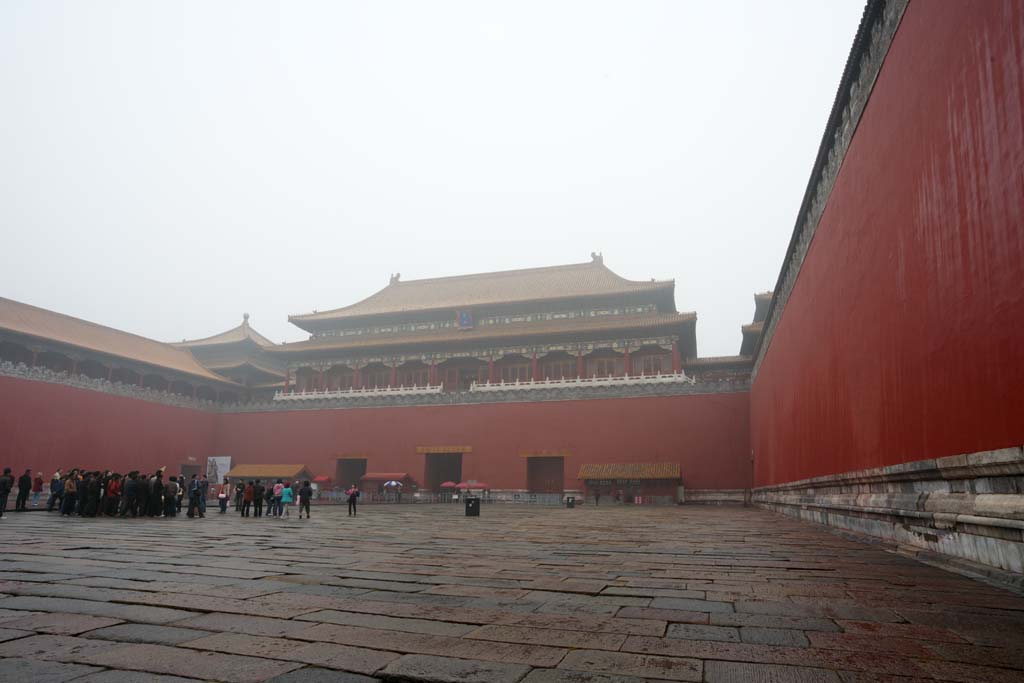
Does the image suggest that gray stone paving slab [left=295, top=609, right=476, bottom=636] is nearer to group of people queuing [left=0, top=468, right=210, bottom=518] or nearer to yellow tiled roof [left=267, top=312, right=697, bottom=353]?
group of people queuing [left=0, top=468, right=210, bottom=518]

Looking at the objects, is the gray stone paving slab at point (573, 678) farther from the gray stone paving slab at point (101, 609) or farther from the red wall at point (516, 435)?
the red wall at point (516, 435)

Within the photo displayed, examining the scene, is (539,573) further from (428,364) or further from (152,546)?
(428,364)

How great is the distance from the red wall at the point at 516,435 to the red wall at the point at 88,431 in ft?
7.65

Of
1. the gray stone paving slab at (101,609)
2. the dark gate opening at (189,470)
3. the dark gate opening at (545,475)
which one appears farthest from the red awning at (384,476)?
the gray stone paving slab at (101,609)

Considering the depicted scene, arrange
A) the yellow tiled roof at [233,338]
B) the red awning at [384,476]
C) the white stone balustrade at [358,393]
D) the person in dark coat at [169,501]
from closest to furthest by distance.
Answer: the person in dark coat at [169,501] → the red awning at [384,476] → the white stone balustrade at [358,393] → the yellow tiled roof at [233,338]

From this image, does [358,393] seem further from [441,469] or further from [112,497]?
[112,497]

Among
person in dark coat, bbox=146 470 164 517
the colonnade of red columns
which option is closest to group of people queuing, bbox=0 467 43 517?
person in dark coat, bbox=146 470 164 517

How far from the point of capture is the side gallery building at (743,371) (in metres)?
4.14

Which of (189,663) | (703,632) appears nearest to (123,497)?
(189,663)

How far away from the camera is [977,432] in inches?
163

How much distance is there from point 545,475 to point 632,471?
11.5ft

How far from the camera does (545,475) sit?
78.3 ft

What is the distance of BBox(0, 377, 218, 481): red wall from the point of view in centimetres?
2009

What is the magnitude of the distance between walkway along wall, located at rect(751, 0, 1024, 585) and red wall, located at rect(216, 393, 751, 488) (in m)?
12.9
